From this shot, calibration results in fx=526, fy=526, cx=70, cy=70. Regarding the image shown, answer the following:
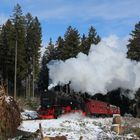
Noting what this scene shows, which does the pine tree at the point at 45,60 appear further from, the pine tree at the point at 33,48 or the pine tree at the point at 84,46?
the pine tree at the point at 84,46

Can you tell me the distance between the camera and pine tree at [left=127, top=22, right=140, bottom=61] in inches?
3226

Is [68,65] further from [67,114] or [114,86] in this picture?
[67,114]

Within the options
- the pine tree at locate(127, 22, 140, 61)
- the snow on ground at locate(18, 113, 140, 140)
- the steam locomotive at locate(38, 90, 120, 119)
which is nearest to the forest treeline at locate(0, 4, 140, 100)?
the pine tree at locate(127, 22, 140, 61)

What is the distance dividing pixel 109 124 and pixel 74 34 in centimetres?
6325

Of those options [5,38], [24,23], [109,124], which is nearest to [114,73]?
[109,124]

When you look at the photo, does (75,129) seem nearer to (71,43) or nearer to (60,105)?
(60,105)

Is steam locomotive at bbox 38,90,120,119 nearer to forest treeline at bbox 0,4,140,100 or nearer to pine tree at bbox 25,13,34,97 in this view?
forest treeline at bbox 0,4,140,100

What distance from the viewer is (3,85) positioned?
17.7m

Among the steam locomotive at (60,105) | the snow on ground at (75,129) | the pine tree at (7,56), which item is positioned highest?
the pine tree at (7,56)

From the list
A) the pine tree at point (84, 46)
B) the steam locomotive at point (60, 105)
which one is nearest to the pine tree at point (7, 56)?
the pine tree at point (84, 46)

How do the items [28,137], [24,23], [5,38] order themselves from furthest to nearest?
1. [24,23]
2. [5,38]
3. [28,137]

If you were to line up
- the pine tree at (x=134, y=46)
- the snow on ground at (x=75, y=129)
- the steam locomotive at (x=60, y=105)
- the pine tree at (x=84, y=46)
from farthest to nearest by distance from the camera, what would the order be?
1. the pine tree at (x=84, y=46)
2. the pine tree at (x=134, y=46)
3. the steam locomotive at (x=60, y=105)
4. the snow on ground at (x=75, y=129)

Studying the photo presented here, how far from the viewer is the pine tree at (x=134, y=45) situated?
81.9 metres

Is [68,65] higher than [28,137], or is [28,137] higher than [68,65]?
[68,65]
